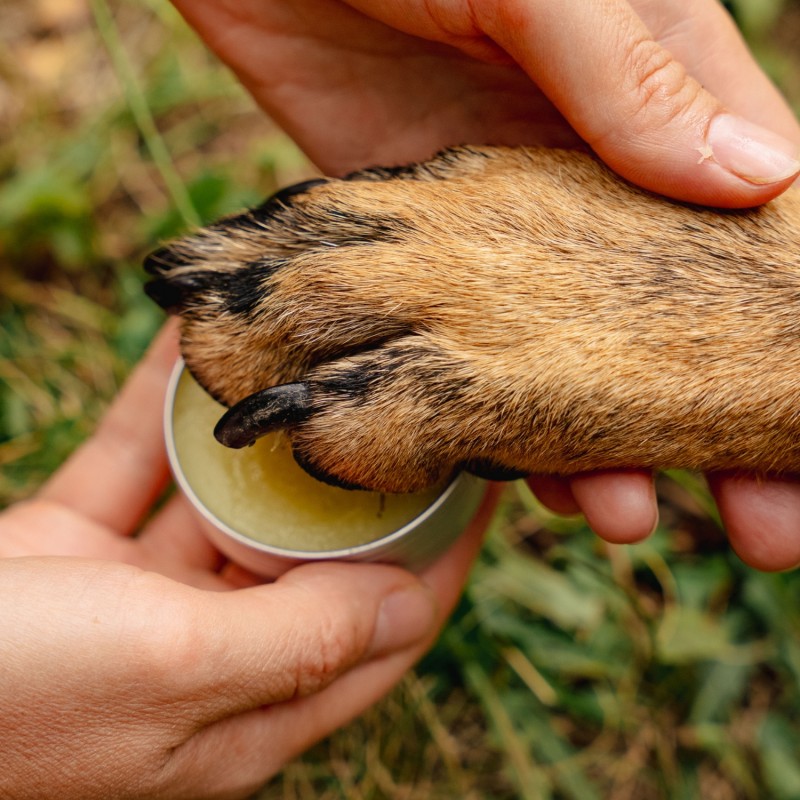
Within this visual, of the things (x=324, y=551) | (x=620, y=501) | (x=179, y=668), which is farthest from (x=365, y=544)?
(x=620, y=501)

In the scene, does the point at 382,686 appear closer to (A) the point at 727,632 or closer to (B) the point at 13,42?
(A) the point at 727,632

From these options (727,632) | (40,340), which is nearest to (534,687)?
(727,632)

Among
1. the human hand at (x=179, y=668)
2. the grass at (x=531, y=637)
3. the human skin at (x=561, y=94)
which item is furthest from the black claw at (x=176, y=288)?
the grass at (x=531, y=637)

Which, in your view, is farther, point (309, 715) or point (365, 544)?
point (309, 715)

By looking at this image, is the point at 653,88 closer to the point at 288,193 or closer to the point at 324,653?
the point at 288,193

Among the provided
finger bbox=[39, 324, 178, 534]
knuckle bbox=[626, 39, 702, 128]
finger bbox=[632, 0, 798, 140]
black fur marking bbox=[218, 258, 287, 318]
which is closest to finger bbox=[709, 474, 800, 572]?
knuckle bbox=[626, 39, 702, 128]

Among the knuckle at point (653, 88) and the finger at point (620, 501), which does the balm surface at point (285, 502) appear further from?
the knuckle at point (653, 88)
